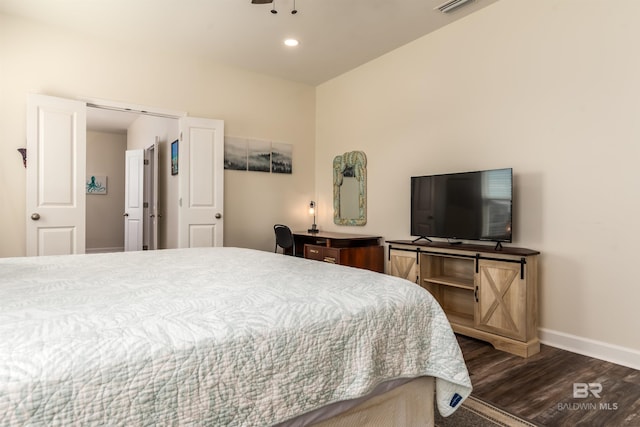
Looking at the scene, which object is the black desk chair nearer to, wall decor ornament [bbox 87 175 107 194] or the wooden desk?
the wooden desk

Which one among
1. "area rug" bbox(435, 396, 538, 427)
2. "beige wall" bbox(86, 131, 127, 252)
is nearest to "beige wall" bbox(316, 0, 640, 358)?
"area rug" bbox(435, 396, 538, 427)

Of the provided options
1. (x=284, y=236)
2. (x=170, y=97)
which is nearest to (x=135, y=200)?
(x=170, y=97)

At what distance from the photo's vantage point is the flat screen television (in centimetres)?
298

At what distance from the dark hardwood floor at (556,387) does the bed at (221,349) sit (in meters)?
0.96

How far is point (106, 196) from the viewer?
793cm

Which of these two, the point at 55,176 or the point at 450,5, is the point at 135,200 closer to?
the point at 55,176

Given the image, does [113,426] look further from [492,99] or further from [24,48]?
[24,48]

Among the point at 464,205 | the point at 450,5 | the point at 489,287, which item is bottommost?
the point at 489,287

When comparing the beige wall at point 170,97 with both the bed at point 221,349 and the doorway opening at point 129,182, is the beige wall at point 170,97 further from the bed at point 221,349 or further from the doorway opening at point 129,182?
the bed at point 221,349

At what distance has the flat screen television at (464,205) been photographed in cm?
298

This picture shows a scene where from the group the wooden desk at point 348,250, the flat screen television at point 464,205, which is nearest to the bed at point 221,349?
the flat screen television at point 464,205

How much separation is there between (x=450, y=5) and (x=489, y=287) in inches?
98.1

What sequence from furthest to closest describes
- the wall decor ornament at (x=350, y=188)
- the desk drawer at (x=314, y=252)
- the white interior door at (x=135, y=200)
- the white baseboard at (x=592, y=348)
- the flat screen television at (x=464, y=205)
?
the white interior door at (x=135, y=200) < the wall decor ornament at (x=350, y=188) < the desk drawer at (x=314, y=252) < the flat screen television at (x=464, y=205) < the white baseboard at (x=592, y=348)

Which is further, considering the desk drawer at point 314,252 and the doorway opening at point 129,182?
the doorway opening at point 129,182
